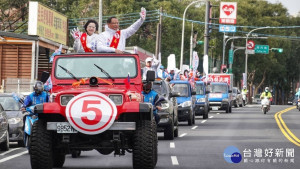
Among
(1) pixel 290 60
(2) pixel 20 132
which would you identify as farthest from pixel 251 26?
(2) pixel 20 132

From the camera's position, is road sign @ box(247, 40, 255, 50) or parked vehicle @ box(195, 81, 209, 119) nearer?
parked vehicle @ box(195, 81, 209, 119)

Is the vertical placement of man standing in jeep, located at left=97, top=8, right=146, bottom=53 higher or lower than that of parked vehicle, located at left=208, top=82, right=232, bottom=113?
higher

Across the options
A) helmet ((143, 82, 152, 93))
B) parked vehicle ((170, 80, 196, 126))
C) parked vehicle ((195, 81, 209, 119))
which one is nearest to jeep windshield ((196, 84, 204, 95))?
parked vehicle ((195, 81, 209, 119))

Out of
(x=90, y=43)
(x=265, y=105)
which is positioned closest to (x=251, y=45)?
(x=265, y=105)

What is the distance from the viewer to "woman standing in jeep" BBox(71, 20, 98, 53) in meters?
16.5

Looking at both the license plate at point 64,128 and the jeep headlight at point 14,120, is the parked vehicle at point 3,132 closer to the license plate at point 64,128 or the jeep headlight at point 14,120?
the jeep headlight at point 14,120

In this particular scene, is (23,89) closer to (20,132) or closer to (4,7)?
(20,132)

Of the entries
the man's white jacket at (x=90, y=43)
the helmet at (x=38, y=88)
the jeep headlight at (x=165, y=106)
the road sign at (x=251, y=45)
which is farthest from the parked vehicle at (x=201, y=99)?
the road sign at (x=251, y=45)

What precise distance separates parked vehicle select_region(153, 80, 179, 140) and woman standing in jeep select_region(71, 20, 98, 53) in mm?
7295

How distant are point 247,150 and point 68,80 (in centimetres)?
691

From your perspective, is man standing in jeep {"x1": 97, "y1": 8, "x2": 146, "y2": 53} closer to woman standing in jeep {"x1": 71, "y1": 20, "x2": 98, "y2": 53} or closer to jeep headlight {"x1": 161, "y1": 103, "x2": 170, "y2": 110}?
woman standing in jeep {"x1": 71, "y1": 20, "x2": 98, "y2": 53}

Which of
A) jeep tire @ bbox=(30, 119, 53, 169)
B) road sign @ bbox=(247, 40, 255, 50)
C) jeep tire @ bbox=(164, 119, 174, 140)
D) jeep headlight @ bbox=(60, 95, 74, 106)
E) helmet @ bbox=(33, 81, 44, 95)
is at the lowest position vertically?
jeep tire @ bbox=(164, 119, 174, 140)

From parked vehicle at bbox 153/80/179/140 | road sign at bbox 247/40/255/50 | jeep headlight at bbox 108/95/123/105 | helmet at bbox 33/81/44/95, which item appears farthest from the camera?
road sign at bbox 247/40/255/50

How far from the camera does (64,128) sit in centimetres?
1402
